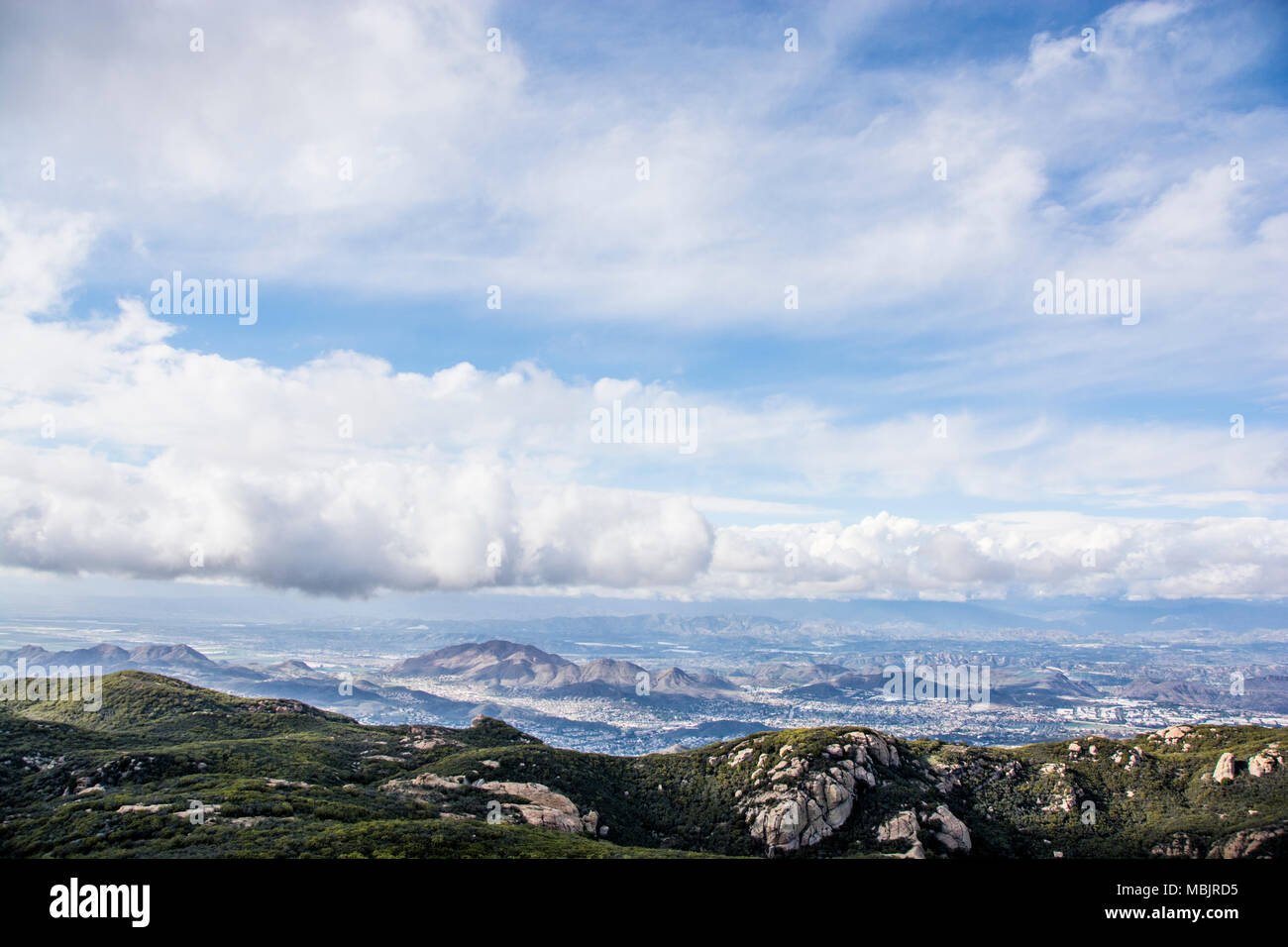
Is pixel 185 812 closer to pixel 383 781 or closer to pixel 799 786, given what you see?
pixel 383 781

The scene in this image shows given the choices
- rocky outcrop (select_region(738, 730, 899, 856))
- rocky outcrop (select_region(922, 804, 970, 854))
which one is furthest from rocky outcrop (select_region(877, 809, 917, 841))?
rocky outcrop (select_region(738, 730, 899, 856))

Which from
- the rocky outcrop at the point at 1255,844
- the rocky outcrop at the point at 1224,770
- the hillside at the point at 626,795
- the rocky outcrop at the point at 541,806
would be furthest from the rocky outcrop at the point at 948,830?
the rocky outcrop at the point at 541,806

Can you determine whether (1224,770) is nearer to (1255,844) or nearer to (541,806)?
(1255,844)

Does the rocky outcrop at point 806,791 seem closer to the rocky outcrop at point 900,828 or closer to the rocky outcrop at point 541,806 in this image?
the rocky outcrop at point 900,828

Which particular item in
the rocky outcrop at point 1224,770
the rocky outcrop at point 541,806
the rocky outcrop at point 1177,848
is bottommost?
the rocky outcrop at point 1177,848

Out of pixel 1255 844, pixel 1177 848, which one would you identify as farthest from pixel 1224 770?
pixel 1255 844

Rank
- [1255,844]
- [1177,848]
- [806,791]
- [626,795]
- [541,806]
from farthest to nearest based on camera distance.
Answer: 1. [626,795]
2. [806,791]
3. [541,806]
4. [1177,848]
5. [1255,844]

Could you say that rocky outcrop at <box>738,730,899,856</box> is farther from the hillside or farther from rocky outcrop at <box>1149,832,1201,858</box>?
rocky outcrop at <box>1149,832,1201,858</box>
